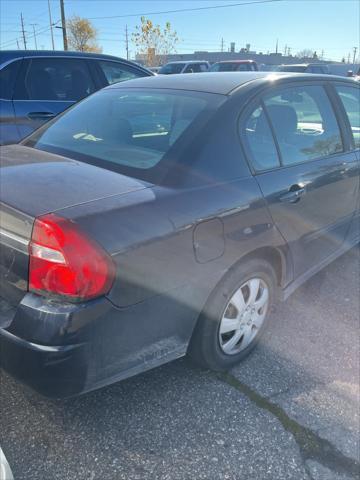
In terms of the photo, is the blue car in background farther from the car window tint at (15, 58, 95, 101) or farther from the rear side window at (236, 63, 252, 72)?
the rear side window at (236, 63, 252, 72)

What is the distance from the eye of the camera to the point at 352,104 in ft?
11.4

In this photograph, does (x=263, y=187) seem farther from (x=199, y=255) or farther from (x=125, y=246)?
(x=125, y=246)

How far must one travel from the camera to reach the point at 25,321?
1.69 m

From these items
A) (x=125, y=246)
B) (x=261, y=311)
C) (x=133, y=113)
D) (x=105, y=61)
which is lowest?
(x=261, y=311)

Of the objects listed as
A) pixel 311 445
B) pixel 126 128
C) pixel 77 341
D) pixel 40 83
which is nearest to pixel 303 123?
pixel 126 128

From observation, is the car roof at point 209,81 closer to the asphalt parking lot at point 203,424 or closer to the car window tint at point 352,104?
the car window tint at point 352,104

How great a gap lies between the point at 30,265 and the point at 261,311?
4.87 feet

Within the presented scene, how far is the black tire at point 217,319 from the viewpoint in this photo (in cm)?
218

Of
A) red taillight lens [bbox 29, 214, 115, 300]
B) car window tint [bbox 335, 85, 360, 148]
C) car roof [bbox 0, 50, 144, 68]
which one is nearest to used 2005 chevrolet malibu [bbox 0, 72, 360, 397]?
red taillight lens [bbox 29, 214, 115, 300]

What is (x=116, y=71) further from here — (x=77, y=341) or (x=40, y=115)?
(x=77, y=341)

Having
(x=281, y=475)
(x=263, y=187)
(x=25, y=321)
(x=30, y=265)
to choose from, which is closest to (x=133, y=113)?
(x=263, y=187)

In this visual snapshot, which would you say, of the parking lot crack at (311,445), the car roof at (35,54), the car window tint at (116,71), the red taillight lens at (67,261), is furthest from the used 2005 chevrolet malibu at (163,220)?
the car window tint at (116,71)

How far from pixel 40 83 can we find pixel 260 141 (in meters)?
3.68

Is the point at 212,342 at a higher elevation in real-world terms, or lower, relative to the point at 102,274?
lower
